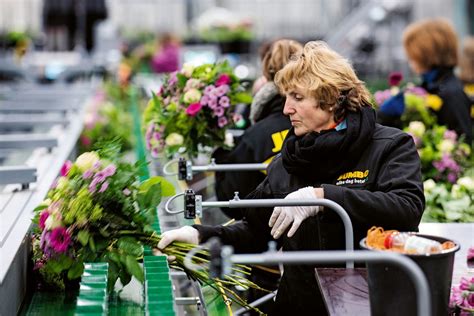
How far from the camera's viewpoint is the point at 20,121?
344 inches

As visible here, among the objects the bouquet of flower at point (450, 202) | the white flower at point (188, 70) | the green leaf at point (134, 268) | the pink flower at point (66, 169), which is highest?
the white flower at point (188, 70)

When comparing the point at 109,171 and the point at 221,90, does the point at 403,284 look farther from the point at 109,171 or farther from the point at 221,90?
the point at 221,90

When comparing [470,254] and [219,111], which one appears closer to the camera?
[470,254]

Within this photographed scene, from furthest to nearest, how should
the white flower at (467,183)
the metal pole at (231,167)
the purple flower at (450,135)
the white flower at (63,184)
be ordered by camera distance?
1. the purple flower at (450,135)
2. the white flower at (467,183)
3. the metal pole at (231,167)
4. the white flower at (63,184)

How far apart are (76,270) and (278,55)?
259 centimetres

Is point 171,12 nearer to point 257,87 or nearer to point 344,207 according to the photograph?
point 257,87

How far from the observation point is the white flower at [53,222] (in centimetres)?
323

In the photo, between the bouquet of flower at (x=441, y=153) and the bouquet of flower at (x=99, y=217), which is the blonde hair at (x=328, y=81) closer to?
the bouquet of flower at (x=99, y=217)

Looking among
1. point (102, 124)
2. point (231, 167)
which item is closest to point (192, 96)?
point (231, 167)

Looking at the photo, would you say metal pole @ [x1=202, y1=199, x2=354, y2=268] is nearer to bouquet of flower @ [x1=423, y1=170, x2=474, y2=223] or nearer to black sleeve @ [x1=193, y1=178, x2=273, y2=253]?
black sleeve @ [x1=193, y1=178, x2=273, y2=253]

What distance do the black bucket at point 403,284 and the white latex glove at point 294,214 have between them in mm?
713

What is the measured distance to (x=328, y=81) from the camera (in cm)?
372

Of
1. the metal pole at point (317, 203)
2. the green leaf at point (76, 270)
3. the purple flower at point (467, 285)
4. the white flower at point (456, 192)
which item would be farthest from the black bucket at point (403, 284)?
the white flower at point (456, 192)

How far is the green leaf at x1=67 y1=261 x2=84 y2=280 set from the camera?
131 inches
